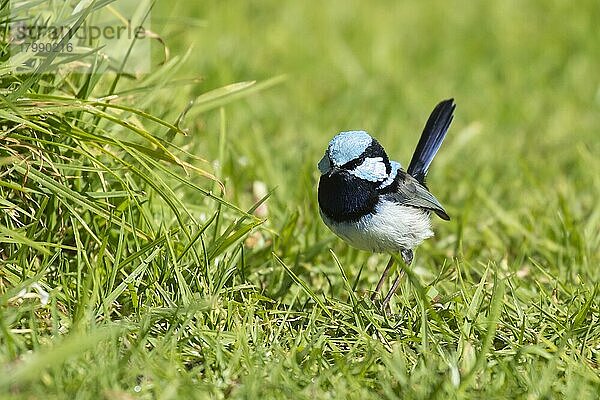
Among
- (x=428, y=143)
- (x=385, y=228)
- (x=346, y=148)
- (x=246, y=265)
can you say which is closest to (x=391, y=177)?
(x=385, y=228)

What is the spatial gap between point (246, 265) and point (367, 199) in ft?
2.05

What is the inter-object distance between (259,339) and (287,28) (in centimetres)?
473

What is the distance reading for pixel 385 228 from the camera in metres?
3.65

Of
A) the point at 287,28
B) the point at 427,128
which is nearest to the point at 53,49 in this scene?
the point at 427,128

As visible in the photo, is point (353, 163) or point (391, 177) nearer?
point (353, 163)

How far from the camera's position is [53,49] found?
11.1 feet

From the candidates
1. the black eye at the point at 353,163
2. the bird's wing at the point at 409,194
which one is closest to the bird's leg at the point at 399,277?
the bird's wing at the point at 409,194

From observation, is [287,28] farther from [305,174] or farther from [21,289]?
[21,289]

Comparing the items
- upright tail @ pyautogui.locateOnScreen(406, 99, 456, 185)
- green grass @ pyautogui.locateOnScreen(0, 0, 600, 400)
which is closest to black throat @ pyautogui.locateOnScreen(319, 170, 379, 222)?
green grass @ pyautogui.locateOnScreen(0, 0, 600, 400)

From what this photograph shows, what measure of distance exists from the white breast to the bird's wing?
0.09ft

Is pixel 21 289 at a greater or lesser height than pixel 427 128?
lesser

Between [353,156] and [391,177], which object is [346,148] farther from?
[391,177]

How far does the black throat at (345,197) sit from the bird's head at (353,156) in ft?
0.08

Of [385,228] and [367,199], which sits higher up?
[367,199]
